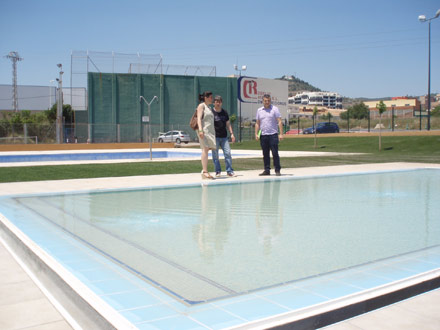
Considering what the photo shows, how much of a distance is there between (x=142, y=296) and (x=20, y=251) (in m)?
1.69

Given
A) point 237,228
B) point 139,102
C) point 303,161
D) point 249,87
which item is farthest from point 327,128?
point 237,228

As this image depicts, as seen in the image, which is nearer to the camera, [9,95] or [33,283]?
[33,283]

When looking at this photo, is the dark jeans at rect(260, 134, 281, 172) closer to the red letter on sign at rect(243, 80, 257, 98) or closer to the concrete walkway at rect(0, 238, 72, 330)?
the concrete walkway at rect(0, 238, 72, 330)

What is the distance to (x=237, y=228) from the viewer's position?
13.3 feet

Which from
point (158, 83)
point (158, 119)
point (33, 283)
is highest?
point (158, 83)

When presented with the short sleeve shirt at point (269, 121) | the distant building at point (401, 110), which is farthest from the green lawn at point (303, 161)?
the distant building at point (401, 110)

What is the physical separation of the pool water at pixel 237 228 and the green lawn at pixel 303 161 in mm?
3220

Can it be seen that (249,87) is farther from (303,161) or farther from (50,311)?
(50,311)

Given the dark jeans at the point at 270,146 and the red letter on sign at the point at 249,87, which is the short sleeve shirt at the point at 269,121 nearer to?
the dark jeans at the point at 270,146

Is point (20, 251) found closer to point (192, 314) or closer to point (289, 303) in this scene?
point (192, 314)

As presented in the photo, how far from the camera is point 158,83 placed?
48.6m

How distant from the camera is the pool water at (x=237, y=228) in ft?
9.04

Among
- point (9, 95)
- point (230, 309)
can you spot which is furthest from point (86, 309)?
point (9, 95)

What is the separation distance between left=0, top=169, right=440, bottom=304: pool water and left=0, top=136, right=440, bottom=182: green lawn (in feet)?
10.6
